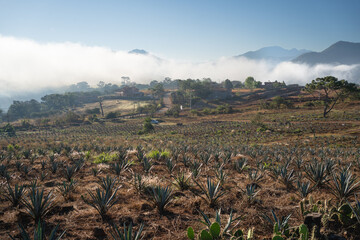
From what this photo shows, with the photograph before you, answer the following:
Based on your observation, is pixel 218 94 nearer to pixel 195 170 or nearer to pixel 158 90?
pixel 158 90

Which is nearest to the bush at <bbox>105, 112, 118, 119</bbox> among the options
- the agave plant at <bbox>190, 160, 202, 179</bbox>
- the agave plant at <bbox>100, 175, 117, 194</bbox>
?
the agave plant at <bbox>190, 160, 202, 179</bbox>

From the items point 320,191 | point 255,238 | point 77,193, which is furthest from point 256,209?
point 77,193

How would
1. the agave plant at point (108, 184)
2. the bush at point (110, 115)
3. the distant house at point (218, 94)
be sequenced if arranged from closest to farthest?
the agave plant at point (108, 184) < the bush at point (110, 115) < the distant house at point (218, 94)

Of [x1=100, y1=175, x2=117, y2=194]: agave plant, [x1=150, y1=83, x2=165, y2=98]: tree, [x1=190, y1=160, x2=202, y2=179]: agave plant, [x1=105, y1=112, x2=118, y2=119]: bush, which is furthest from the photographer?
[x1=150, y1=83, x2=165, y2=98]: tree

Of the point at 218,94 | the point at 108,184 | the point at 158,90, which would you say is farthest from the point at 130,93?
the point at 108,184

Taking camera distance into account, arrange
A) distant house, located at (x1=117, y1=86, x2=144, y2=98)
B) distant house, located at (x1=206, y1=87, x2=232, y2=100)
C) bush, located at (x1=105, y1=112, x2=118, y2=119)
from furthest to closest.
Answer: distant house, located at (x1=117, y1=86, x2=144, y2=98)
distant house, located at (x1=206, y1=87, x2=232, y2=100)
bush, located at (x1=105, y1=112, x2=118, y2=119)

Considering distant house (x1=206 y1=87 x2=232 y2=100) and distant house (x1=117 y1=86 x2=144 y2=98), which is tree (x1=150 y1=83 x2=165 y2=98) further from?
distant house (x1=206 y1=87 x2=232 y2=100)

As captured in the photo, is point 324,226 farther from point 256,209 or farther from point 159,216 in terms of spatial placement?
point 159,216

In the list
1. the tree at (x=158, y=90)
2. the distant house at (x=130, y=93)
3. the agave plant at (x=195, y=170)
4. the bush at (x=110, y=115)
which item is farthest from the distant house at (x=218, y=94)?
the agave plant at (x=195, y=170)

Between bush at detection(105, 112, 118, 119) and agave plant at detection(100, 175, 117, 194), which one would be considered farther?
bush at detection(105, 112, 118, 119)

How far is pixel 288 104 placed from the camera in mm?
62938

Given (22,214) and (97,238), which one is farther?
(22,214)

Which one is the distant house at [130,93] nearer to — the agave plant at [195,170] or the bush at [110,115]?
A: the bush at [110,115]

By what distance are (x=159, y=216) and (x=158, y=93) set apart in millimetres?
105788
